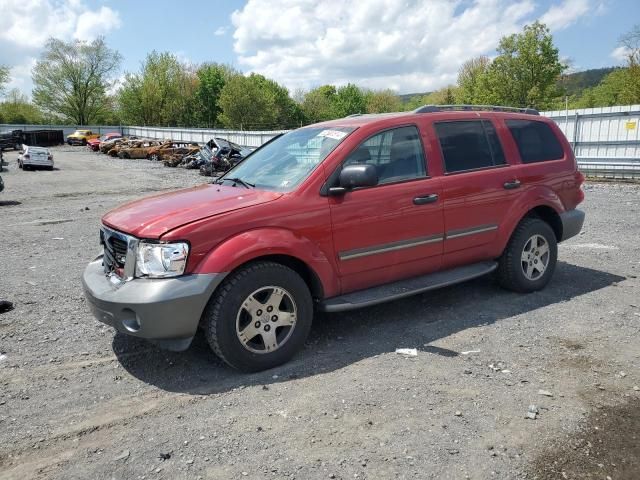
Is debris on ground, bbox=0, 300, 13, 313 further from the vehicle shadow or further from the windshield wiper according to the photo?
the windshield wiper

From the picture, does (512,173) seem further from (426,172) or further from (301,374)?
(301,374)

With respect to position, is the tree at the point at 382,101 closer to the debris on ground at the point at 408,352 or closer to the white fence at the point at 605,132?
the white fence at the point at 605,132

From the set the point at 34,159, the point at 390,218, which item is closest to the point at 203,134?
the point at 34,159

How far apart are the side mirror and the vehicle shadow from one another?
4.32 feet

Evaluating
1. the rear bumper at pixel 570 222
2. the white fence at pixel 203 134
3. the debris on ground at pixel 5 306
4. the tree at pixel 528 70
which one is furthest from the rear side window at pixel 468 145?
the tree at pixel 528 70

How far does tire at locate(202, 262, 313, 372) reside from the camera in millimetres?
3672

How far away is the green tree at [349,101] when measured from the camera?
103 metres

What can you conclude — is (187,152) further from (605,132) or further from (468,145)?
(468,145)

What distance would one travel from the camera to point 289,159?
4602 millimetres

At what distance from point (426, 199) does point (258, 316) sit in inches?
72.3

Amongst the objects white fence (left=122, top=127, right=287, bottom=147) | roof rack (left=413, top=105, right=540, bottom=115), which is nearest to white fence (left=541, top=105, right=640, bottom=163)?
white fence (left=122, top=127, right=287, bottom=147)

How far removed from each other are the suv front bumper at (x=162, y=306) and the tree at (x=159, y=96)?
7505 centimetres

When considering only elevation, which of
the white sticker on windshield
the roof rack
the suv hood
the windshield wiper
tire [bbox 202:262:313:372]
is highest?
the roof rack

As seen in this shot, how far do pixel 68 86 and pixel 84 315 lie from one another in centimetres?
7871
